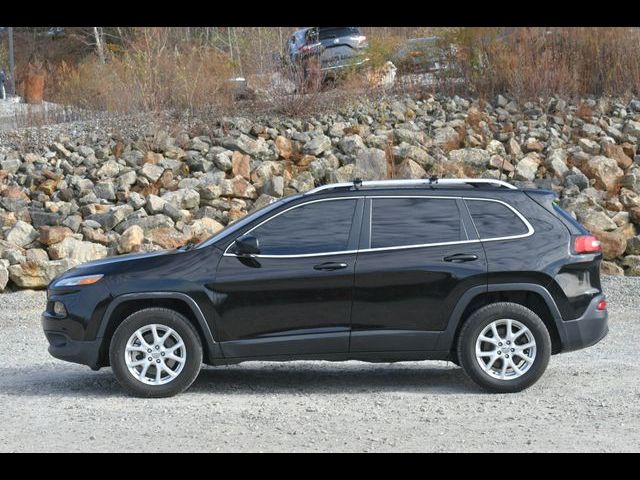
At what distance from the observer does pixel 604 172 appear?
65.9 ft

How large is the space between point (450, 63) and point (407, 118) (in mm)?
3222

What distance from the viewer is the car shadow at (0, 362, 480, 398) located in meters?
8.91

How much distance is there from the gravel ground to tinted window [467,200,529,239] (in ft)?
4.30

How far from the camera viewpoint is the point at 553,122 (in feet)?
76.3

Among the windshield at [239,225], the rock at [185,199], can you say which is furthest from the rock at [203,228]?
the windshield at [239,225]

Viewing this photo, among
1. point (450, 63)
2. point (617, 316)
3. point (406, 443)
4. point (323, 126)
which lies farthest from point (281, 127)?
point (406, 443)

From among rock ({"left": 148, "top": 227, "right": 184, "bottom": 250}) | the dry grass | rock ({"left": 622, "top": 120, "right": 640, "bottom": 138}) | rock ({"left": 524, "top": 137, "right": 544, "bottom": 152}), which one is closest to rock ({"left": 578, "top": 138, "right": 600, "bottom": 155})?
rock ({"left": 524, "top": 137, "right": 544, "bottom": 152})

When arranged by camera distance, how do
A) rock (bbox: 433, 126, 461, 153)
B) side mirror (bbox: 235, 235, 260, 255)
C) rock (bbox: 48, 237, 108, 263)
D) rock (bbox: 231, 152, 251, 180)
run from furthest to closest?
rock (bbox: 433, 126, 461, 153)
rock (bbox: 231, 152, 251, 180)
rock (bbox: 48, 237, 108, 263)
side mirror (bbox: 235, 235, 260, 255)

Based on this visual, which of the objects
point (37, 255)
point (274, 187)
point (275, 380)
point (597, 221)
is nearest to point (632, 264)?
point (597, 221)

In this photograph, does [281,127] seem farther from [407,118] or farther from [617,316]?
[617,316]

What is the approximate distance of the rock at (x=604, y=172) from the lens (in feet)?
65.1

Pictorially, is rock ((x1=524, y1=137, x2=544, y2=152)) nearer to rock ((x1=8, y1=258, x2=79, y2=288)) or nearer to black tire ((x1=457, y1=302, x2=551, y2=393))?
rock ((x1=8, y1=258, x2=79, y2=288))

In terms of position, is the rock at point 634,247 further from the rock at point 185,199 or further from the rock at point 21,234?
the rock at point 21,234

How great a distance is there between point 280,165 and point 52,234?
5.46 metres
